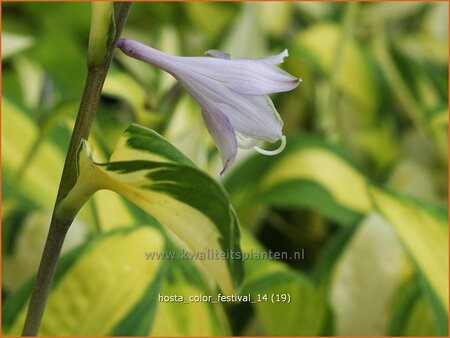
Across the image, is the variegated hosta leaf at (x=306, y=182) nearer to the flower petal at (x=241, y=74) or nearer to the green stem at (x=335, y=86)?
the green stem at (x=335, y=86)

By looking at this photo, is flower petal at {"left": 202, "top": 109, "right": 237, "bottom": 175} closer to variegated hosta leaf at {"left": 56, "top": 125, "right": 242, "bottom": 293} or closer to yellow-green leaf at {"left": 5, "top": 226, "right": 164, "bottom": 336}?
variegated hosta leaf at {"left": 56, "top": 125, "right": 242, "bottom": 293}

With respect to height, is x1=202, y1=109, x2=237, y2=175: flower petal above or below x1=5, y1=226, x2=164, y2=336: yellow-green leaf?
above

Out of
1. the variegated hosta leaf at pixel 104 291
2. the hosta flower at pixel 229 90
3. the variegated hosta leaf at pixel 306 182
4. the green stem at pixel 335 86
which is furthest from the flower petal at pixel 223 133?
the green stem at pixel 335 86

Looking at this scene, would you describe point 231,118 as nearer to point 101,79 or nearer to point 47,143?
point 101,79

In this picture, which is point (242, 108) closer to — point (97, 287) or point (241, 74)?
point (241, 74)

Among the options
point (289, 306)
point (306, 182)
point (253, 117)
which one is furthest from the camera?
point (306, 182)

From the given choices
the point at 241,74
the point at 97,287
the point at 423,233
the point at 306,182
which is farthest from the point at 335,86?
the point at 241,74

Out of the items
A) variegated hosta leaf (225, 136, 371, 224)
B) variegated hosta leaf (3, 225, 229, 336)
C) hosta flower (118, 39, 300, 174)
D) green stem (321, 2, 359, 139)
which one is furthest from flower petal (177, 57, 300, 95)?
green stem (321, 2, 359, 139)
